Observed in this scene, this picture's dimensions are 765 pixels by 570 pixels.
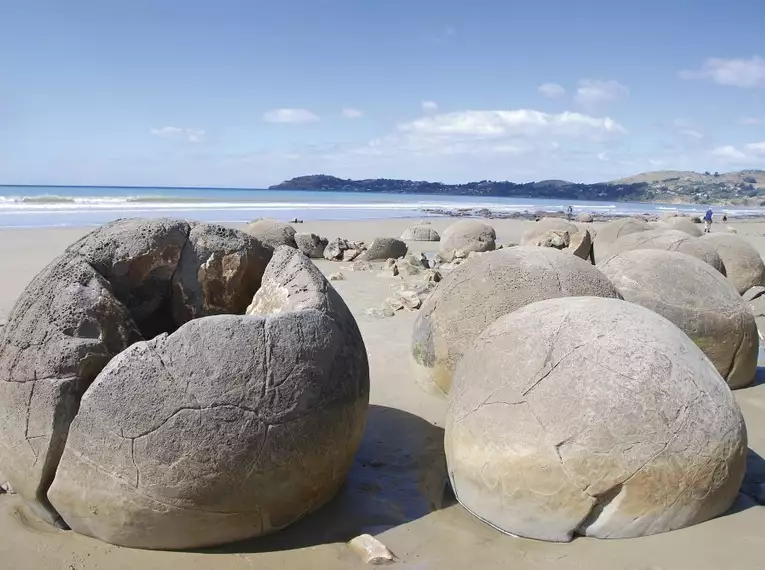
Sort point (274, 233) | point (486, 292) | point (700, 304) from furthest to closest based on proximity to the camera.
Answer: point (274, 233), point (700, 304), point (486, 292)

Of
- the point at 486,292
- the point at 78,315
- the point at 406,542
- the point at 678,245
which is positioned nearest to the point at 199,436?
the point at 78,315

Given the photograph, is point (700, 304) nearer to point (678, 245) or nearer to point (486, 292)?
point (486, 292)

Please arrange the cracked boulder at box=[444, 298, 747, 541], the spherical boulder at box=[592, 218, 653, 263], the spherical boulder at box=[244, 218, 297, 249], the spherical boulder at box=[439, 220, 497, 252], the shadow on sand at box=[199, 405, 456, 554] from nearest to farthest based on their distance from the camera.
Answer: the cracked boulder at box=[444, 298, 747, 541] < the shadow on sand at box=[199, 405, 456, 554] < the spherical boulder at box=[592, 218, 653, 263] < the spherical boulder at box=[244, 218, 297, 249] < the spherical boulder at box=[439, 220, 497, 252]

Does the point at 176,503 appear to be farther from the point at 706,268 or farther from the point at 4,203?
the point at 4,203

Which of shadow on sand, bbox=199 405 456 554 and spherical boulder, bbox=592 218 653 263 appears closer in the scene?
shadow on sand, bbox=199 405 456 554

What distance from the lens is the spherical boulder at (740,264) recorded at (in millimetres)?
10109

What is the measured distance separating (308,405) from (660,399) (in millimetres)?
1699

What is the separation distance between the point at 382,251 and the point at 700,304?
10193mm

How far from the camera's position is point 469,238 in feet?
55.5

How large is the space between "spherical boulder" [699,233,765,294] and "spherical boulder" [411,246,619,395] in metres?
6.10

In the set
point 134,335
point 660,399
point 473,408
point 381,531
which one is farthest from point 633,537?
point 134,335

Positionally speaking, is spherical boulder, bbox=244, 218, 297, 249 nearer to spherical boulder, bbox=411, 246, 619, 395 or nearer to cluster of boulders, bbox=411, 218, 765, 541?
spherical boulder, bbox=411, 246, 619, 395

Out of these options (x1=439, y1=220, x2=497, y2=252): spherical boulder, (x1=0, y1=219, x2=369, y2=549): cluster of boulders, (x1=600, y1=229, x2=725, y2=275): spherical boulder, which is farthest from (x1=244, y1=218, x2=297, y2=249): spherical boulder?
(x1=0, y1=219, x2=369, y2=549): cluster of boulders

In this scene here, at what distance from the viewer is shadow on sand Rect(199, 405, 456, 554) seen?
3.38 meters
